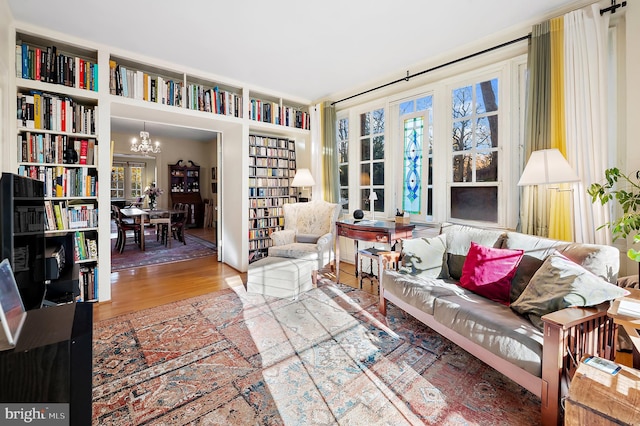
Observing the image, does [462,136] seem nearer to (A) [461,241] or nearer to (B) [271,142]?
(A) [461,241]

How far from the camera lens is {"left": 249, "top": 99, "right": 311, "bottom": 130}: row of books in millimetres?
4328

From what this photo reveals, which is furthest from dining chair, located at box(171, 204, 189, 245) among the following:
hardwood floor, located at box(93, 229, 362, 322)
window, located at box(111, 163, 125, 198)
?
window, located at box(111, 163, 125, 198)

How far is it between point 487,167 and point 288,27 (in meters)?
2.45

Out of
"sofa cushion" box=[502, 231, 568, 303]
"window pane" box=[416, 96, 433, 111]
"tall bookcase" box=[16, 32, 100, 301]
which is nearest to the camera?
"sofa cushion" box=[502, 231, 568, 303]

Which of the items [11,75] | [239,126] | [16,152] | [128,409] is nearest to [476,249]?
[128,409]

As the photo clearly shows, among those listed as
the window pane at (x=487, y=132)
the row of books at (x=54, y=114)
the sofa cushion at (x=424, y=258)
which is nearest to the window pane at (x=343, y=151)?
the window pane at (x=487, y=132)

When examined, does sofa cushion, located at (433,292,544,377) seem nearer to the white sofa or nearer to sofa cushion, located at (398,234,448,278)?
the white sofa

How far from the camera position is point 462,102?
3.24 meters

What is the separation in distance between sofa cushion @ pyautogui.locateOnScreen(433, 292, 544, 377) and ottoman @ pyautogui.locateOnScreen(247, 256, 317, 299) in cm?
158

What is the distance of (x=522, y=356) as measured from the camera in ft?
4.96

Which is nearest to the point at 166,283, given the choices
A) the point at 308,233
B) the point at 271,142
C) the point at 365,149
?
the point at 308,233

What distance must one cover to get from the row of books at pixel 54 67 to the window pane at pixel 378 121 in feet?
11.0

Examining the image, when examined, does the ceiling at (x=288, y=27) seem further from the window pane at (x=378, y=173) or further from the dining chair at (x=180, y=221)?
the dining chair at (x=180, y=221)

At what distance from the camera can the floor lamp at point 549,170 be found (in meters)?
2.12
